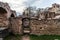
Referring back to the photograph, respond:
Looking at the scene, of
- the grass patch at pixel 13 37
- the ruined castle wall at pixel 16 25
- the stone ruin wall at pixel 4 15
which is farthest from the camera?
the stone ruin wall at pixel 4 15

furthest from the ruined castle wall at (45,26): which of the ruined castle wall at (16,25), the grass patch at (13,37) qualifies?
the grass patch at (13,37)

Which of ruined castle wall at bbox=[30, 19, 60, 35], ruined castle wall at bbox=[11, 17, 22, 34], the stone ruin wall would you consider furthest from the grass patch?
the stone ruin wall

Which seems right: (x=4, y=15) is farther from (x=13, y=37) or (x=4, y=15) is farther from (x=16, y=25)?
(x=13, y=37)

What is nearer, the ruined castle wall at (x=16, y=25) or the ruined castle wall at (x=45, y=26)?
the ruined castle wall at (x=45, y=26)

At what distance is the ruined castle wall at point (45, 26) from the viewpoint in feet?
54.9

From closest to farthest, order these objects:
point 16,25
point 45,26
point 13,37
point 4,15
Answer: point 13,37 → point 45,26 → point 16,25 → point 4,15

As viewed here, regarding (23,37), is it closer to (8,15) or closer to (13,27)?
(13,27)

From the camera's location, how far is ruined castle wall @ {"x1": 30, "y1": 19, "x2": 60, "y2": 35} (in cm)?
1673

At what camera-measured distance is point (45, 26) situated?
663 inches

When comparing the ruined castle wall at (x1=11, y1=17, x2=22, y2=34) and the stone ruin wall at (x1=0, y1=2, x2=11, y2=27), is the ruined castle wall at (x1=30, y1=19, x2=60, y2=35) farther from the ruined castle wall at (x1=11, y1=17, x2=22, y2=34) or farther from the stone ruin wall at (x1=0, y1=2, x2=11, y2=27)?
the stone ruin wall at (x1=0, y1=2, x2=11, y2=27)

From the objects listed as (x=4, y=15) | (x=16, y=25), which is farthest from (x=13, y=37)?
(x=4, y=15)

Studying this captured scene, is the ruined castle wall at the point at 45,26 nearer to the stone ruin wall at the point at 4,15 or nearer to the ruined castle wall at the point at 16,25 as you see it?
the ruined castle wall at the point at 16,25

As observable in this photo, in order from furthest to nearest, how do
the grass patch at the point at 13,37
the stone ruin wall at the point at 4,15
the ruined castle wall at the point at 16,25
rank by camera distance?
the stone ruin wall at the point at 4,15, the ruined castle wall at the point at 16,25, the grass patch at the point at 13,37

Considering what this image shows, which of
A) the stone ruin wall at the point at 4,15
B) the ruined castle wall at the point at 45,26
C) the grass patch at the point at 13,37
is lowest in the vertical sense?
the grass patch at the point at 13,37
